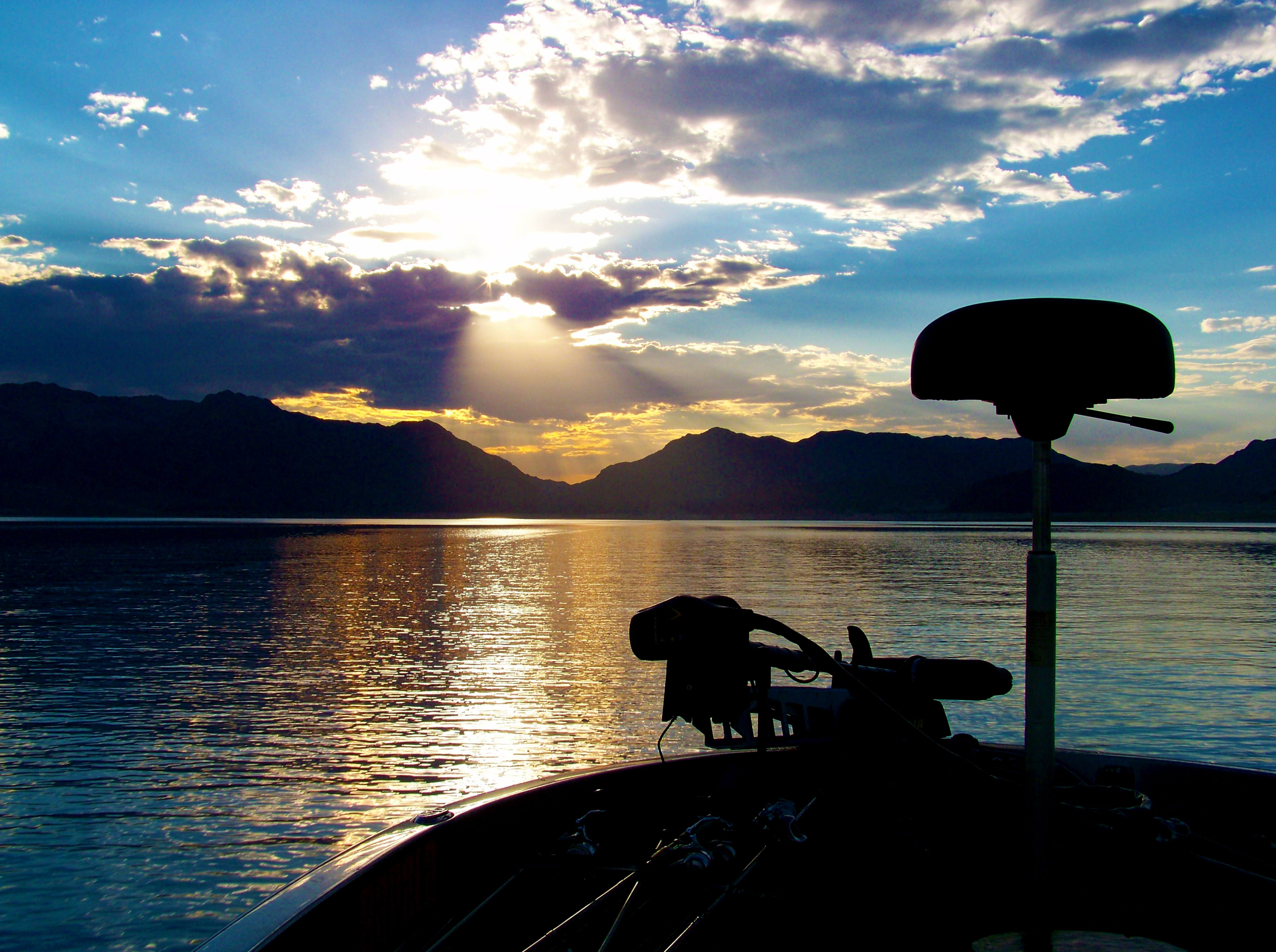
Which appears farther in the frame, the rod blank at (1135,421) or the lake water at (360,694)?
the lake water at (360,694)

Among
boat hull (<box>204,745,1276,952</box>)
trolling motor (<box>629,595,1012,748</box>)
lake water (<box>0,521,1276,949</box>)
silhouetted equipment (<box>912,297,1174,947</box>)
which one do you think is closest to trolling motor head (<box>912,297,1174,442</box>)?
silhouetted equipment (<box>912,297,1174,947</box>)

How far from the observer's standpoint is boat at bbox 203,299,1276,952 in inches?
112

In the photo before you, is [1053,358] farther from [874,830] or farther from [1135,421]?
[874,830]

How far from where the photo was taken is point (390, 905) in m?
3.08

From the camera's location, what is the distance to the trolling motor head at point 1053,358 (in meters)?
2.75

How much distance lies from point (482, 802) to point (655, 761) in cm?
116

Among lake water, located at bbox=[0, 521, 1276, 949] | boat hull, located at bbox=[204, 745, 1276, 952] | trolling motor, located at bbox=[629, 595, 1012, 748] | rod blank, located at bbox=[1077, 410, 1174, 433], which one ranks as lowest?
lake water, located at bbox=[0, 521, 1276, 949]

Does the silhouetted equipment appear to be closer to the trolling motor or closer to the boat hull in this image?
the boat hull

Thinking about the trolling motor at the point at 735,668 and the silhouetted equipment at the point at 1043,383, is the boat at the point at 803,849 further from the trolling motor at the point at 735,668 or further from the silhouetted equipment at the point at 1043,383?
the silhouetted equipment at the point at 1043,383

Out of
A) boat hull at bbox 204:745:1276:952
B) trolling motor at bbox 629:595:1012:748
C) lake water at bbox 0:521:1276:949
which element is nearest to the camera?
boat hull at bbox 204:745:1276:952

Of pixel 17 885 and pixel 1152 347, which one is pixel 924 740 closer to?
pixel 1152 347

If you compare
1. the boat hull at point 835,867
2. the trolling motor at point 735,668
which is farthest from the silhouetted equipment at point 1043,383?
the trolling motor at point 735,668

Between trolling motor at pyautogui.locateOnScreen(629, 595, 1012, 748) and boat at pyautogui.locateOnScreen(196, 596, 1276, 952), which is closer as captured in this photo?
boat at pyautogui.locateOnScreen(196, 596, 1276, 952)

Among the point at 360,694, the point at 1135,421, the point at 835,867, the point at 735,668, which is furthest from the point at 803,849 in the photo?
the point at 360,694
